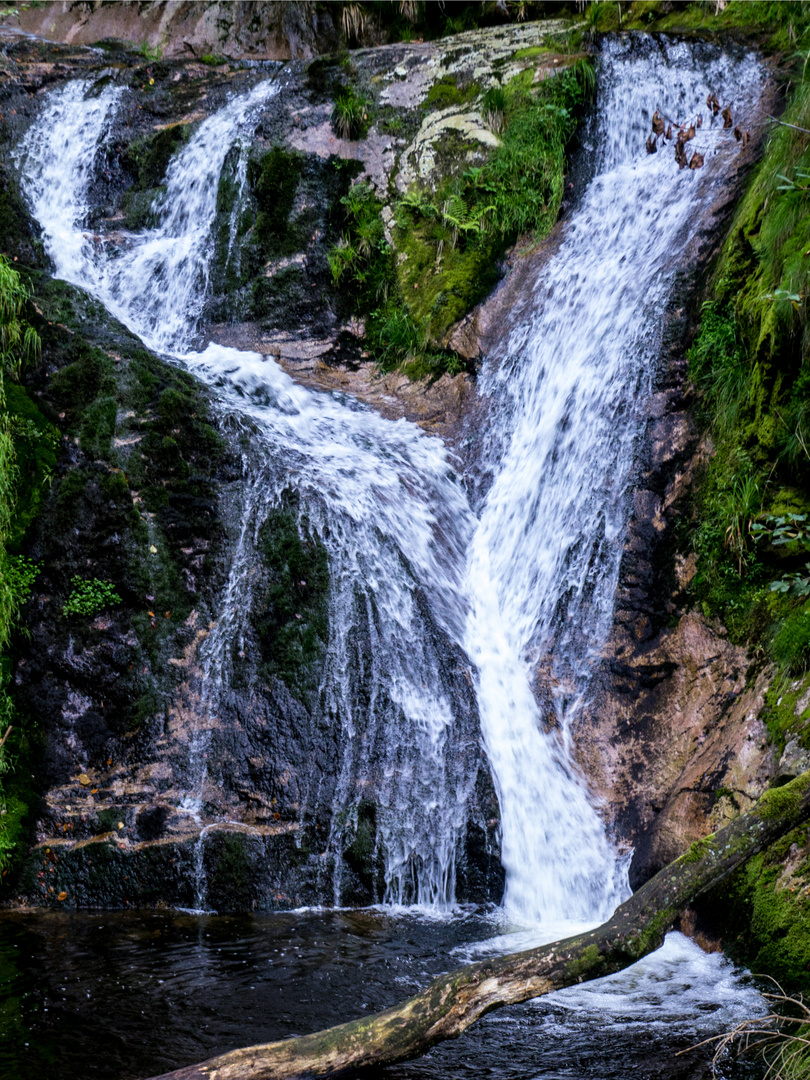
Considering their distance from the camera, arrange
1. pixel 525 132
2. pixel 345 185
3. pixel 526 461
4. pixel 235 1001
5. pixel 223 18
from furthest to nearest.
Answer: pixel 223 18, pixel 345 185, pixel 525 132, pixel 526 461, pixel 235 1001

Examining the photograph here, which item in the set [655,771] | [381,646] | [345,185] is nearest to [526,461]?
[381,646]

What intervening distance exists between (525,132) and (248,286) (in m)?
3.80

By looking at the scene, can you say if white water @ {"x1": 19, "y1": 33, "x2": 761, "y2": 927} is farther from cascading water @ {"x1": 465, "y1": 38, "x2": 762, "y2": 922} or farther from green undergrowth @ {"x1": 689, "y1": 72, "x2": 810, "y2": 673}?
green undergrowth @ {"x1": 689, "y1": 72, "x2": 810, "y2": 673}

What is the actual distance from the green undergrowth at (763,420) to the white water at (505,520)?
728 millimetres

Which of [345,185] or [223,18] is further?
[223,18]

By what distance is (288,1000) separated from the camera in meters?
4.04

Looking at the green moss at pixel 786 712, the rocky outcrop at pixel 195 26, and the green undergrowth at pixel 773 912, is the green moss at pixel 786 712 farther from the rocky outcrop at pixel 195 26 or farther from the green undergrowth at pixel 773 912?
the rocky outcrop at pixel 195 26

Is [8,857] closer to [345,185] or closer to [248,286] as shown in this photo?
[248,286]

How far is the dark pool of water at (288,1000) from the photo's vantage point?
3.46 meters

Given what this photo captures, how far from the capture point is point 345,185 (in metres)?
10.2

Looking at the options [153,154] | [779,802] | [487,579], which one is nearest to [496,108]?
[153,154]

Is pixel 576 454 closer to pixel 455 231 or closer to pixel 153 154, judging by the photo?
pixel 455 231

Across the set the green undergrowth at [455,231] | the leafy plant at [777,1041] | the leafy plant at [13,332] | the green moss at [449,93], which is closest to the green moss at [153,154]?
the green undergrowth at [455,231]

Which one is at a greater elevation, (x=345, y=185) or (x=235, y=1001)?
(x=345, y=185)
